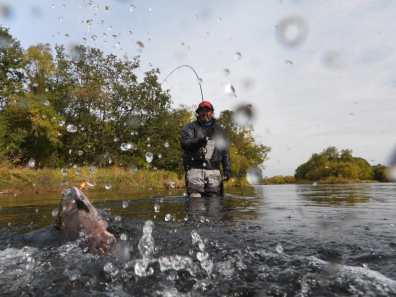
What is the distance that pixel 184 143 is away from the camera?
22.3 ft

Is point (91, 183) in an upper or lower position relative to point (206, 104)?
lower

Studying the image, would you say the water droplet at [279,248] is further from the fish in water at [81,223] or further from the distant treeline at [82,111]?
the distant treeline at [82,111]

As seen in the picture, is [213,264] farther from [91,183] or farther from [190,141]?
[91,183]

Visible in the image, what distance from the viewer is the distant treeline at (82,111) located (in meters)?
29.9

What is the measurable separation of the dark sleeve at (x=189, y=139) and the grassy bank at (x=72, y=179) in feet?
43.3

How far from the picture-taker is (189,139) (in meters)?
6.83

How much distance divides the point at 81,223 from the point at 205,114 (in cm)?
464

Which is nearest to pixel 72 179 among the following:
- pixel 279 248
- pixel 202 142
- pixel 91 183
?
pixel 91 183

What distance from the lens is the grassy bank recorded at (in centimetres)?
1748

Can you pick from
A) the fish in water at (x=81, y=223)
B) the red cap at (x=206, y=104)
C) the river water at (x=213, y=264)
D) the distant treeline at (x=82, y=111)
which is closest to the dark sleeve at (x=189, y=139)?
the red cap at (x=206, y=104)

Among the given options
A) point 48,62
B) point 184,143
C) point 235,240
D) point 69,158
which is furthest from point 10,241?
point 48,62

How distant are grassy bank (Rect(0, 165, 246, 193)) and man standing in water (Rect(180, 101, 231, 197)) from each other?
13.0 m

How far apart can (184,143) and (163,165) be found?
25306 mm

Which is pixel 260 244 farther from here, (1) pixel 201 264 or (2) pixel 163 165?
(2) pixel 163 165
